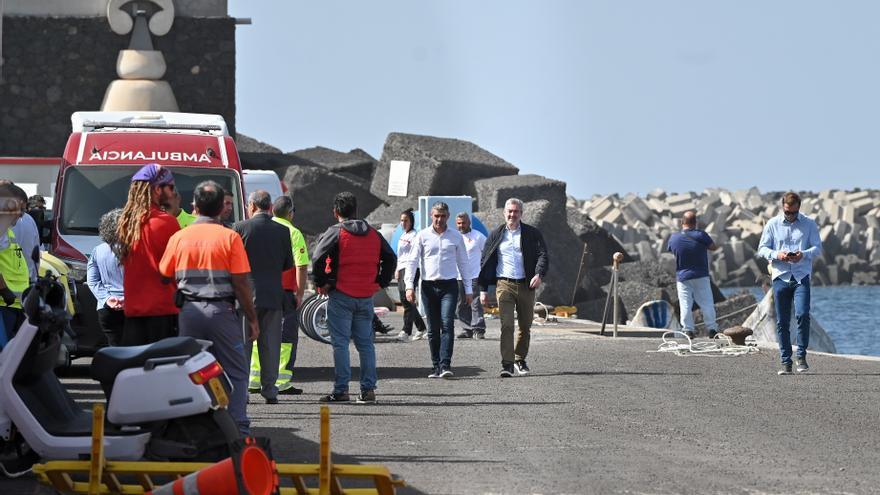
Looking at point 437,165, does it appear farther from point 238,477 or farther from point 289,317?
point 238,477

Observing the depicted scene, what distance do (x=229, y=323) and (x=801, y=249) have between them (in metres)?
8.96

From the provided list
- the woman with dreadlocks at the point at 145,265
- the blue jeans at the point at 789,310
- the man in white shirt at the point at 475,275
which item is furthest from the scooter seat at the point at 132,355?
the man in white shirt at the point at 475,275

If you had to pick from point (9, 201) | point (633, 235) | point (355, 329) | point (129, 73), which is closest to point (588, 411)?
point (355, 329)

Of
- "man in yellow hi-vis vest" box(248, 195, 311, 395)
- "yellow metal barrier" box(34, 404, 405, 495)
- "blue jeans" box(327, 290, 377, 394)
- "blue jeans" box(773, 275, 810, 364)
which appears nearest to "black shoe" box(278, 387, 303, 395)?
"man in yellow hi-vis vest" box(248, 195, 311, 395)

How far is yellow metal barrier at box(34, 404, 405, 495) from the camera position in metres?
9.02

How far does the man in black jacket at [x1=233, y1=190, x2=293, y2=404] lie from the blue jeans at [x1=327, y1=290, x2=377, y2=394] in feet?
2.34

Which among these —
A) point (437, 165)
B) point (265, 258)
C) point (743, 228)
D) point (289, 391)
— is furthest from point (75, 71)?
point (743, 228)

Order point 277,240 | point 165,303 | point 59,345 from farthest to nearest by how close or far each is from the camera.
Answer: point 277,240, point 165,303, point 59,345

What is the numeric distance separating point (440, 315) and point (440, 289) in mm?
263

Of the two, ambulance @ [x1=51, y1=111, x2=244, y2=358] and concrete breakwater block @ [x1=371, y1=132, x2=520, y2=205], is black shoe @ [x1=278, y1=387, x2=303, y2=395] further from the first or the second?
concrete breakwater block @ [x1=371, y1=132, x2=520, y2=205]

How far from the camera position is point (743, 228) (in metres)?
107

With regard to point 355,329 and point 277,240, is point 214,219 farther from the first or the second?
point 355,329

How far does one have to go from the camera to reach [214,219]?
11.7 metres

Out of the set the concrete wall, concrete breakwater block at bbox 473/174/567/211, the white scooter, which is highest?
the concrete wall
